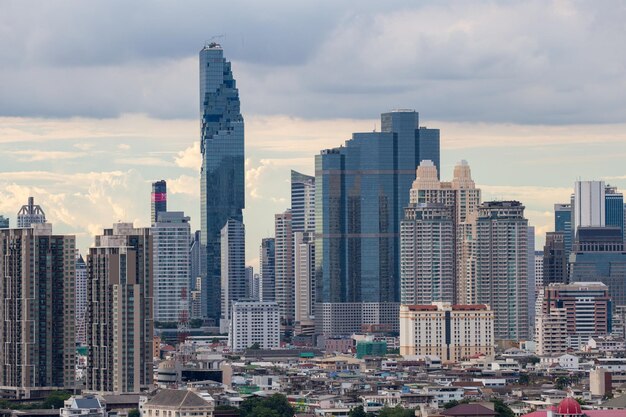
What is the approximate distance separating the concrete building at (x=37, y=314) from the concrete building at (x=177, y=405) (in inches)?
1068

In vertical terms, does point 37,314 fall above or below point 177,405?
above

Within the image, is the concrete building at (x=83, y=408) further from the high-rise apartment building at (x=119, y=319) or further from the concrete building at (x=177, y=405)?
the high-rise apartment building at (x=119, y=319)

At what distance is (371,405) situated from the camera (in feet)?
597

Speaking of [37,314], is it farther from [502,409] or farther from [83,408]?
[502,409]

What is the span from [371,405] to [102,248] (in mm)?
22577

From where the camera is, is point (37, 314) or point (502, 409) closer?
point (502, 409)

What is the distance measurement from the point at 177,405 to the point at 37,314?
116 ft

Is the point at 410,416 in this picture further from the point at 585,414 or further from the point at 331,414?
the point at 585,414

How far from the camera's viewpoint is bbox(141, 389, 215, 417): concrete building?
15600 cm

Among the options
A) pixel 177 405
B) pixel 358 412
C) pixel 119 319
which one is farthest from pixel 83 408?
pixel 119 319

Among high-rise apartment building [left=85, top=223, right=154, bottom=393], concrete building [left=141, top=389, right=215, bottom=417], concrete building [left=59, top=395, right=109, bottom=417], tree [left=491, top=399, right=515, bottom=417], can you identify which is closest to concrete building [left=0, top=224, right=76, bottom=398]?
high-rise apartment building [left=85, top=223, right=154, bottom=393]

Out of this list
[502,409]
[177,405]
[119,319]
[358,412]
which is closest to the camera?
[177,405]

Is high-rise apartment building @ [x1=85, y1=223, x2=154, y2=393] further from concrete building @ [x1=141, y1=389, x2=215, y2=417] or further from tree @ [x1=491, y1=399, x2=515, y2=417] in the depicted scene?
tree @ [x1=491, y1=399, x2=515, y2=417]

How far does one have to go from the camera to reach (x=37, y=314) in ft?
620
